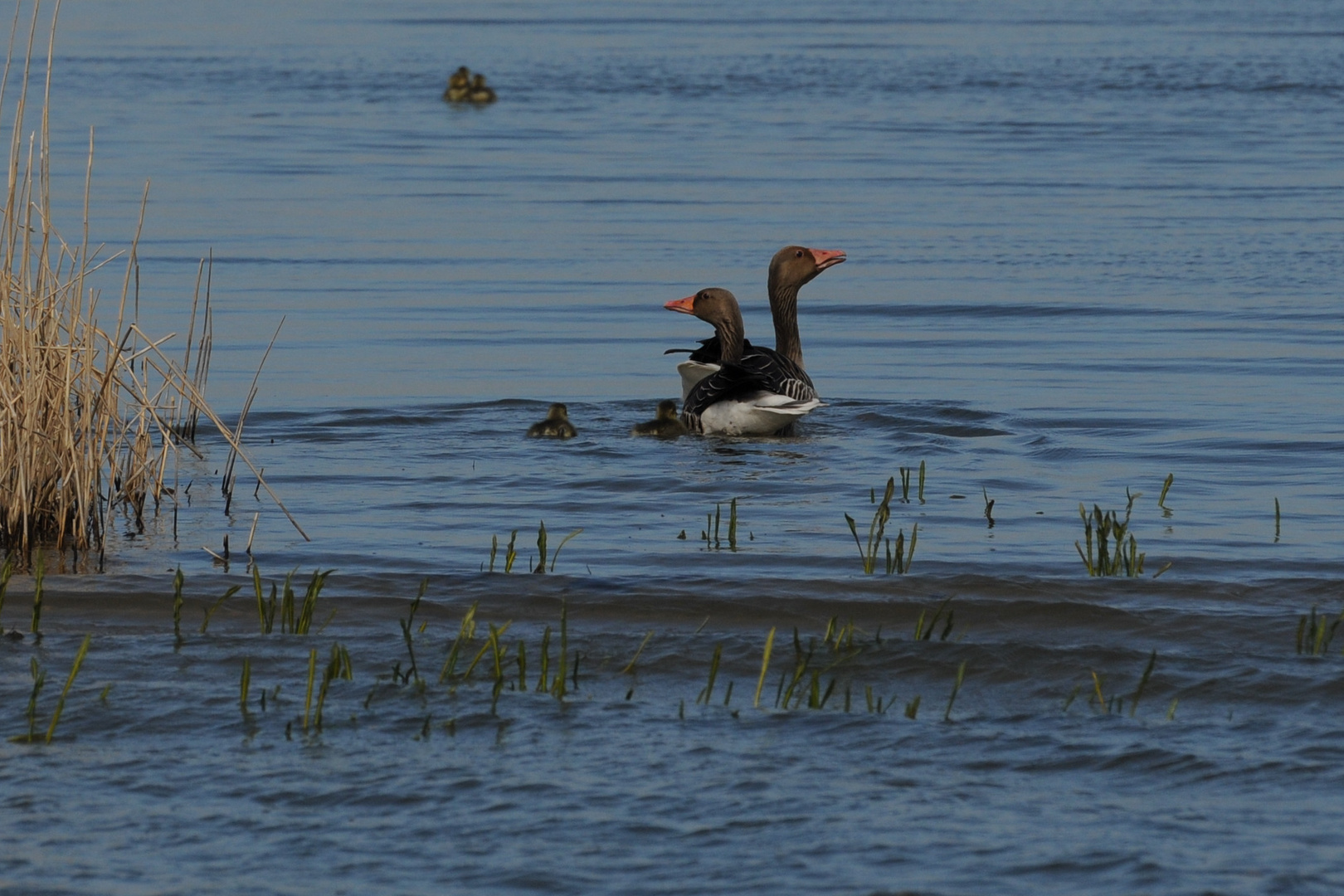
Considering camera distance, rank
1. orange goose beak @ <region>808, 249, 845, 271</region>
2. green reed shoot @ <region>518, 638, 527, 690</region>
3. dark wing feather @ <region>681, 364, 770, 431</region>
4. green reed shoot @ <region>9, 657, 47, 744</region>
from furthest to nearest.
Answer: orange goose beak @ <region>808, 249, 845, 271</region>, dark wing feather @ <region>681, 364, 770, 431</region>, green reed shoot @ <region>518, 638, 527, 690</region>, green reed shoot @ <region>9, 657, 47, 744</region>

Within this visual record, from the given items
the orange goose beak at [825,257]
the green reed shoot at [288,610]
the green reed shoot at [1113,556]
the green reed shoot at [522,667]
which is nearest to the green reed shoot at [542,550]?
the green reed shoot at [288,610]

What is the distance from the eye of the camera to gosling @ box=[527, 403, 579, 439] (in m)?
10.8

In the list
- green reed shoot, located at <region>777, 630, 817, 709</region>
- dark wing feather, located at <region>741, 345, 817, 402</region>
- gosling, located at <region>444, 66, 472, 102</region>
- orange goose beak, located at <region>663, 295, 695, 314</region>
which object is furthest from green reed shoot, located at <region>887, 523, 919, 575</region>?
gosling, located at <region>444, 66, 472, 102</region>

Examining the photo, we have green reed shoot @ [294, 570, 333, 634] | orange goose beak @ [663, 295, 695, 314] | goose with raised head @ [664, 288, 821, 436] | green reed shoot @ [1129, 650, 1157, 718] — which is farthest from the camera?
orange goose beak @ [663, 295, 695, 314]

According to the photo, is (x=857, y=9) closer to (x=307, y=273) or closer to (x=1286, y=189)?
(x=1286, y=189)

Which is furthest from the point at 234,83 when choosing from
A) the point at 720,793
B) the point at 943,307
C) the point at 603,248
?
the point at 720,793

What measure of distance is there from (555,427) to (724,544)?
2723 millimetres

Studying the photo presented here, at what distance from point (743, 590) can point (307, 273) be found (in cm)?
1053

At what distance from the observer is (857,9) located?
200ft

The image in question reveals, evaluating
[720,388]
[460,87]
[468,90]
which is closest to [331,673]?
[720,388]

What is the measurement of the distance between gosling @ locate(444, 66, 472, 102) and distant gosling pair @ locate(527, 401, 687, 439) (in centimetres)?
2294

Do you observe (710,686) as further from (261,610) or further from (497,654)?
(261,610)

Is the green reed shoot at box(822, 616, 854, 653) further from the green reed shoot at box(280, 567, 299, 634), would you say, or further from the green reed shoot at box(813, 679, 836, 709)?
the green reed shoot at box(280, 567, 299, 634)

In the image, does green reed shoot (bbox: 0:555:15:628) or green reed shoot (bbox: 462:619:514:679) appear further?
green reed shoot (bbox: 0:555:15:628)
